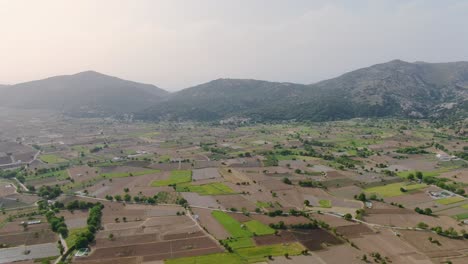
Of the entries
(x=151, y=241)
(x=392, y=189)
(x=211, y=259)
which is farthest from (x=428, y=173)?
(x=151, y=241)

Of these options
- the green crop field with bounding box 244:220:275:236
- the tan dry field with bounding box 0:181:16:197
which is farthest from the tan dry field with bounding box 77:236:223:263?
the tan dry field with bounding box 0:181:16:197

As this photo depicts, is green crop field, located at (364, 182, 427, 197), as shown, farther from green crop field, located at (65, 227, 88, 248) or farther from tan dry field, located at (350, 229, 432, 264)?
green crop field, located at (65, 227, 88, 248)

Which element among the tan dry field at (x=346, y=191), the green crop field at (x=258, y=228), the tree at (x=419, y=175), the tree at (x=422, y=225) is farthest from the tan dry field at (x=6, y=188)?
the tree at (x=419, y=175)

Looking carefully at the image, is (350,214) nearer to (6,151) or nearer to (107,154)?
(107,154)

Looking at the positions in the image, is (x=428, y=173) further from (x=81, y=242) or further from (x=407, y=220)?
(x=81, y=242)

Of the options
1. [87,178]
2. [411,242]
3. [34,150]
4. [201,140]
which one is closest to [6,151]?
[34,150]

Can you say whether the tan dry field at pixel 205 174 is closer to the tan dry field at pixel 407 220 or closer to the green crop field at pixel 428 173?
the tan dry field at pixel 407 220
